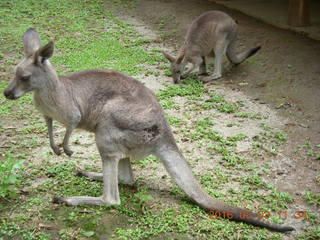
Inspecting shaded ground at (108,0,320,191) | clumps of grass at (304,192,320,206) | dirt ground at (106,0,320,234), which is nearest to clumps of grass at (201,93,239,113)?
dirt ground at (106,0,320,234)

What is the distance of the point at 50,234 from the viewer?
135 inches

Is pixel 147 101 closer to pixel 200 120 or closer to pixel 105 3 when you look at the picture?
pixel 200 120

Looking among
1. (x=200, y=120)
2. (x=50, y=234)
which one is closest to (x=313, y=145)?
(x=200, y=120)

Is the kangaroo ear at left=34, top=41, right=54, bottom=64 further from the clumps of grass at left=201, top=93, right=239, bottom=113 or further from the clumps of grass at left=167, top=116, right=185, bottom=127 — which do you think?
the clumps of grass at left=201, top=93, right=239, bottom=113

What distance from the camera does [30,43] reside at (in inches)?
153

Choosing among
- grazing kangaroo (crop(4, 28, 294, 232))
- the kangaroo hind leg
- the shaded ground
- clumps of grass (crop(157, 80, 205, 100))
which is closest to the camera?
grazing kangaroo (crop(4, 28, 294, 232))

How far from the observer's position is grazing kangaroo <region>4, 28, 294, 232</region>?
3.64m

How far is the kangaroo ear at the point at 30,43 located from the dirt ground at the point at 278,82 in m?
2.10

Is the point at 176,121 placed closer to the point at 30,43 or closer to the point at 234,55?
the point at 30,43

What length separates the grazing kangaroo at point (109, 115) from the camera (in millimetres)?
3645

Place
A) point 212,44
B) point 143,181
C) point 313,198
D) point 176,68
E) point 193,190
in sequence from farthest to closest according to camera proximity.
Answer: point 212,44 < point 176,68 < point 143,181 < point 313,198 < point 193,190

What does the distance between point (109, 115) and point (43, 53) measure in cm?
78

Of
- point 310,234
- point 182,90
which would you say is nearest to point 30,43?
point 310,234

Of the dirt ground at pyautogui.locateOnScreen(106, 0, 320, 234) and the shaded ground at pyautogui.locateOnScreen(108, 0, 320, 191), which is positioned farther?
the shaded ground at pyautogui.locateOnScreen(108, 0, 320, 191)
